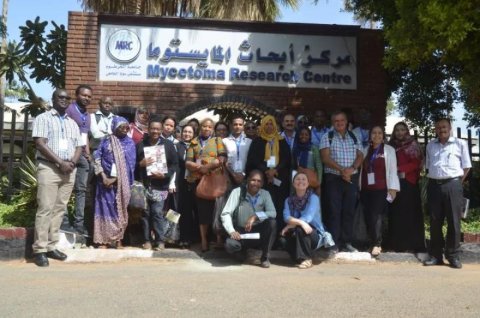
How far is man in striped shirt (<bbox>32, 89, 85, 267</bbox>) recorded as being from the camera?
5.77 m

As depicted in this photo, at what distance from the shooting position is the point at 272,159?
6.46 m

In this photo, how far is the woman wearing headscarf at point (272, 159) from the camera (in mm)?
6473

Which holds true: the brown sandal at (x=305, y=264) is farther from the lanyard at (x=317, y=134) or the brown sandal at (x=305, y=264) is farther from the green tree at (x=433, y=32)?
the green tree at (x=433, y=32)

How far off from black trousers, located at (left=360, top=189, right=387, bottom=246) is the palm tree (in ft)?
21.8

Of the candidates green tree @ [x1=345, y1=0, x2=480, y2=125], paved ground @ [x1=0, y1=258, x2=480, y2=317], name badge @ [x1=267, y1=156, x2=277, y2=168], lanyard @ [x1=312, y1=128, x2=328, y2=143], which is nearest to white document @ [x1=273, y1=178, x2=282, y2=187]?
name badge @ [x1=267, y1=156, x2=277, y2=168]

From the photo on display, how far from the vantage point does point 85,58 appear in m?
8.71

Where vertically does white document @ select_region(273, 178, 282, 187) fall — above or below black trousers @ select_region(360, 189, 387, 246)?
above

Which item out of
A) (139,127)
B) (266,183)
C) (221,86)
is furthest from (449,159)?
(221,86)

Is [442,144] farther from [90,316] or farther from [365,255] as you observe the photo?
[90,316]

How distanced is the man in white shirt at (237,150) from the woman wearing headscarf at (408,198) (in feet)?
6.56

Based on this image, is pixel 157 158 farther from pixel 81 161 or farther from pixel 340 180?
pixel 340 180

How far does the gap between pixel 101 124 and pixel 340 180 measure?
128 inches

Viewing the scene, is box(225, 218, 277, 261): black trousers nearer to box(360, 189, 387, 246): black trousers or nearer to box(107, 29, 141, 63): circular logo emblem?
box(360, 189, 387, 246): black trousers

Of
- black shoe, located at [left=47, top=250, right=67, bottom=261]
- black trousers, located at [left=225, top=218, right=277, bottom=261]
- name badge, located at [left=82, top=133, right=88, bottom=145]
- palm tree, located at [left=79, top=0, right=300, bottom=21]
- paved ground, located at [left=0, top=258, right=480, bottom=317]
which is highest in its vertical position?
palm tree, located at [left=79, top=0, right=300, bottom=21]
